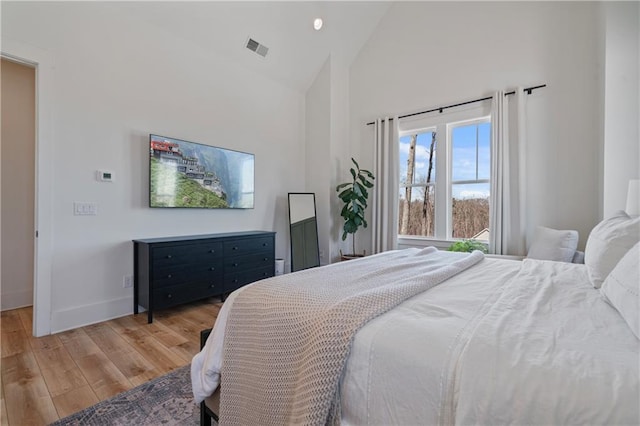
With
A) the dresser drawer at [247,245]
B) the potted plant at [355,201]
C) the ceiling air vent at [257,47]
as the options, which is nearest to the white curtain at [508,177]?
the potted plant at [355,201]

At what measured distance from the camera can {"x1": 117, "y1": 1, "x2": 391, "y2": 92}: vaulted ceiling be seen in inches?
122

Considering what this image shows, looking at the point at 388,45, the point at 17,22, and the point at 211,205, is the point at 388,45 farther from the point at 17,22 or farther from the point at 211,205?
the point at 17,22

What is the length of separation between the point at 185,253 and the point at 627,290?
9.79 ft

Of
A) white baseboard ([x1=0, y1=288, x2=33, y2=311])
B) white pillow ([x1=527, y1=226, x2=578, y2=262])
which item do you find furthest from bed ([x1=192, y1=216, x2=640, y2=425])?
white baseboard ([x1=0, y1=288, x2=33, y2=311])

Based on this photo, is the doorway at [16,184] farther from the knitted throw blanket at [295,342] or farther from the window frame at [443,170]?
the window frame at [443,170]

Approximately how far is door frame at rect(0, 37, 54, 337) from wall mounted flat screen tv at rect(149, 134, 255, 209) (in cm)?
75

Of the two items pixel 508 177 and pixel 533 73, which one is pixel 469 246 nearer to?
pixel 508 177

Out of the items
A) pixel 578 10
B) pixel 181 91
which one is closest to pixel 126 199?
pixel 181 91

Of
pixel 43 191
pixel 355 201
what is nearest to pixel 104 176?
pixel 43 191

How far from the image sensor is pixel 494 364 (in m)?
0.66

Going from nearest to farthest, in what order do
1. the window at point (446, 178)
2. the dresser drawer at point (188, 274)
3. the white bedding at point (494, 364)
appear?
the white bedding at point (494, 364) → the dresser drawer at point (188, 274) → the window at point (446, 178)

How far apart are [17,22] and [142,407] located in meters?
2.96

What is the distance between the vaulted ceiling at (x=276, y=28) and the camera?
10.2 ft

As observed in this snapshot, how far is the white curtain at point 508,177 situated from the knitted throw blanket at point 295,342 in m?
2.51
